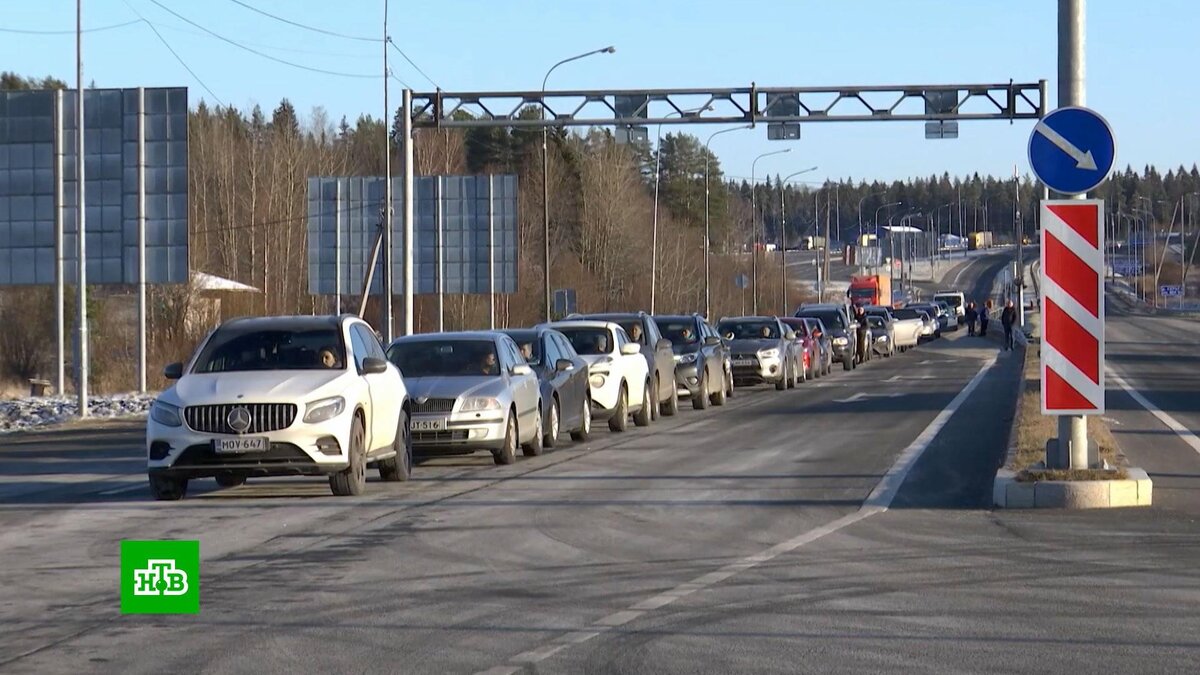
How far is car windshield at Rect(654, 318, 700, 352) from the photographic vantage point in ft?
103

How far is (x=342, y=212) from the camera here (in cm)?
5450

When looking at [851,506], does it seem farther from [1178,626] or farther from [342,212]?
[342,212]

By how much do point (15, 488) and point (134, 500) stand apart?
7.41 ft

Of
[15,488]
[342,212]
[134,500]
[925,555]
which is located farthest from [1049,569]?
[342,212]

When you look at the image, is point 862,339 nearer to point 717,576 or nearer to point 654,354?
point 654,354

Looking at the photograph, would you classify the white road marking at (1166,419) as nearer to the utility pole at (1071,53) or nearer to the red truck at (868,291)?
the utility pole at (1071,53)

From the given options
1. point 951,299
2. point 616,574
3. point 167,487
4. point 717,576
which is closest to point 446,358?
point 167,487

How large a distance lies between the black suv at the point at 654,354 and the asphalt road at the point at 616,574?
26.5 feet

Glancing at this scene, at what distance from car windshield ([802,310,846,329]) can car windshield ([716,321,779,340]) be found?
1086 centimetres

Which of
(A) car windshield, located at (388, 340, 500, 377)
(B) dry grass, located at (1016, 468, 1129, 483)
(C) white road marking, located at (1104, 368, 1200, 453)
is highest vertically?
(A) car windshield, located at (388, 340, 500, 377)

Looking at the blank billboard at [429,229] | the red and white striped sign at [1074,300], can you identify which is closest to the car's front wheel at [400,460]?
the red and white striped sign at [1074,300]
